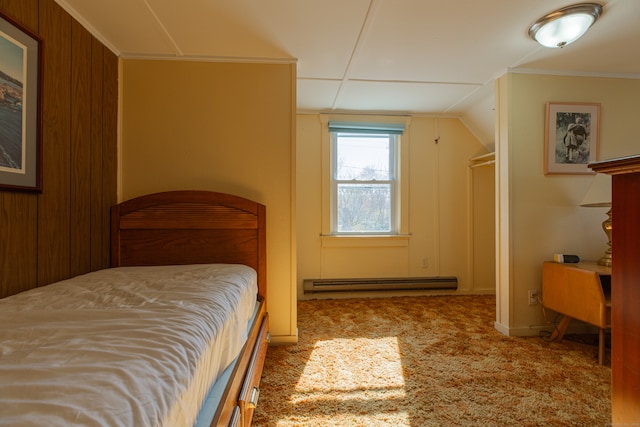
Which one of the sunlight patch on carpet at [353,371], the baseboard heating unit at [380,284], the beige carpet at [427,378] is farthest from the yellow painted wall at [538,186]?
the sunlight patch on carpet at [353,371]

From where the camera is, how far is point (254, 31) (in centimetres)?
182

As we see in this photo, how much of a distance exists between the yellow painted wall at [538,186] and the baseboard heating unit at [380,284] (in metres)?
0.96

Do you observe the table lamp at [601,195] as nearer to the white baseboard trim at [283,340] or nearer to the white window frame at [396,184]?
the white window frame at [396,184]

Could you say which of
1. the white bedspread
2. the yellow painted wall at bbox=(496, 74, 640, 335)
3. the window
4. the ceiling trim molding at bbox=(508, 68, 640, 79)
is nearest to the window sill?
the window

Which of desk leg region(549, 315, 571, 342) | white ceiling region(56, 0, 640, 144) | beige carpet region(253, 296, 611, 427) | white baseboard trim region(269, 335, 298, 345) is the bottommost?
beige carpet region(253, 296, 611, 427)

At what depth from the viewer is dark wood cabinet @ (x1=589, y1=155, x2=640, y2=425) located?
0.69 metres

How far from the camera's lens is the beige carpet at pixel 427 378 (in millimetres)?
1377

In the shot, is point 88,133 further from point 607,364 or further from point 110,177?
point 607,364

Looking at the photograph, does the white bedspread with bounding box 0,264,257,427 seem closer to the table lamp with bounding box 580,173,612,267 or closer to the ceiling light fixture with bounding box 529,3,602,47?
the ceiling light fixture with bounding box 529,3,602,47

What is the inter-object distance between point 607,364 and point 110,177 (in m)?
3.52

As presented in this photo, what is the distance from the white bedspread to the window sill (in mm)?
2004

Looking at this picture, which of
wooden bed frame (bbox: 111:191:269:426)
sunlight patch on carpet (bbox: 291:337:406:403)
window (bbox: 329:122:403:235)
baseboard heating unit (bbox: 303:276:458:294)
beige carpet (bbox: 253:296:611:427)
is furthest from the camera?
window (bbox: 329:122:403:235)

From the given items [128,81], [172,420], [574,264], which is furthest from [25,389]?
[574,264]

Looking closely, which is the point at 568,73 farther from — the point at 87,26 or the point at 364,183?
the point at 87,26
